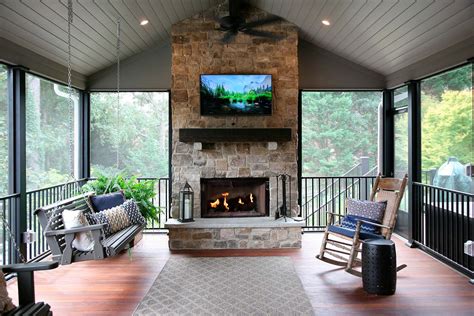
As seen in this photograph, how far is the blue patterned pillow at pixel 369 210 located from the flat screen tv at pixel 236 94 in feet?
6.16

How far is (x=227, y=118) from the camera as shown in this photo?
18.4ft

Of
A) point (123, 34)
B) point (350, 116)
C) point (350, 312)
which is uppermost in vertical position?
point (123, 34)

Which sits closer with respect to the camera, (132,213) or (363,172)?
Answer: (132,213)

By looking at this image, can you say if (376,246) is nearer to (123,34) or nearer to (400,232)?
(400,232)

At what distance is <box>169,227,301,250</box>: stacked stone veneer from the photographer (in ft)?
17.0

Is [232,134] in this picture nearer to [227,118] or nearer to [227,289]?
[227,118]

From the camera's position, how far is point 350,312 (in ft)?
10.5

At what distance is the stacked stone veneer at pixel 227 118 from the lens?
556cm

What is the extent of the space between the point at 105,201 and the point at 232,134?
1.99 m

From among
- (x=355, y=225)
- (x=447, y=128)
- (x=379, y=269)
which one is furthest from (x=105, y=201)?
(x=447, y=128)

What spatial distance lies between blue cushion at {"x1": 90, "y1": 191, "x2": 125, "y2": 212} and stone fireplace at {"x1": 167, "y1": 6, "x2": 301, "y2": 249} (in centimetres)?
102

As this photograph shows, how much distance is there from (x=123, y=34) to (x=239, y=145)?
7.72 feet

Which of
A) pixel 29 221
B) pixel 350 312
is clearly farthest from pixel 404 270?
pixel 29 221

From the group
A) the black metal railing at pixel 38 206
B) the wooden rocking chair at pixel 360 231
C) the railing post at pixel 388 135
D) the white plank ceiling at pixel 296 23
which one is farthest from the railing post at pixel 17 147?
the railing post at pixel 388 135
